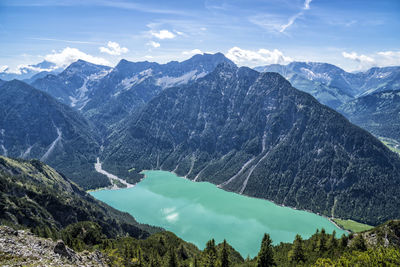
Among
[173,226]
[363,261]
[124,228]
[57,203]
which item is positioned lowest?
[173,226]

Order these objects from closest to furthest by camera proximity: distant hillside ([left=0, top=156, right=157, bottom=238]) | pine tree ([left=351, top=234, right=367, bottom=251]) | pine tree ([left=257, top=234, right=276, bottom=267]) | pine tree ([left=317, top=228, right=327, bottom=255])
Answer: pine tree ([left=257, top=234, right=276, bottom=267]), pine tree ([left=351, top=234, right=367, bottom=251]), pine tree ([left=317, top=228, right=327, bottom=255]), distant hillside ([left=0, top=156, right=157, bottom=238])

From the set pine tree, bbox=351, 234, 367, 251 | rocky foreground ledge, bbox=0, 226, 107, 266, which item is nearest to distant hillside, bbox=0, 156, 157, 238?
rocky foreground ledge, bbox=0, 226, 107, 266

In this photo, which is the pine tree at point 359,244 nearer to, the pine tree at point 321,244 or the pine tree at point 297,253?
the pine tree at point 321,244

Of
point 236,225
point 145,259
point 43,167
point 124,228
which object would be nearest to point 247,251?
point 236,225

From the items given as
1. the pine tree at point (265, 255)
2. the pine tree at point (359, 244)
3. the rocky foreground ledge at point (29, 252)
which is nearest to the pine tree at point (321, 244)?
the pine tree at point (359, 244)

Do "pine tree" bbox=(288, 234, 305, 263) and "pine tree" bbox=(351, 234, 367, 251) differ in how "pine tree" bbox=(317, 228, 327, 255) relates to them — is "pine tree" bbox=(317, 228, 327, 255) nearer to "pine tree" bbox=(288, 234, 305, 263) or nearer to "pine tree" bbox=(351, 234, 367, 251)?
"pine tree" bbox=(288, 234, 305, 263)

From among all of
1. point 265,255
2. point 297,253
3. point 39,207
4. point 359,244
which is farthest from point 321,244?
point 39,207

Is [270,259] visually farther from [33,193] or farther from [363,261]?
[33,193]

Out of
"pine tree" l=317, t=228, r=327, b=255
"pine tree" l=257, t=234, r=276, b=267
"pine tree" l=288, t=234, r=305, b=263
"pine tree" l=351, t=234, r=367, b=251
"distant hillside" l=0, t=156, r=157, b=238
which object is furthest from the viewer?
"distant hillside" l=0, t=156, r=157, b=238
